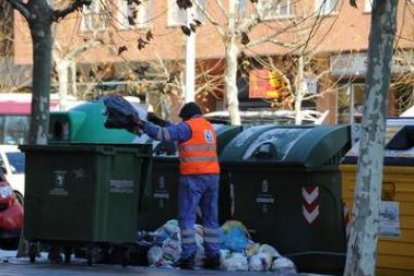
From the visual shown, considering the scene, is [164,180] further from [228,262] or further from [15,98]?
[15,98]

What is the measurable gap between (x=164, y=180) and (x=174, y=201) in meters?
0.28

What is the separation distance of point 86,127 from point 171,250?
873 cm

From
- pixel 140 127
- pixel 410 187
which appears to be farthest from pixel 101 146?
pixel 410 187

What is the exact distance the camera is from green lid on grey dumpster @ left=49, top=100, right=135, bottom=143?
17.3m

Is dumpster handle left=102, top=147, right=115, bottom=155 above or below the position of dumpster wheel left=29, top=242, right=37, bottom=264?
A: above

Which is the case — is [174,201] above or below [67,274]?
above

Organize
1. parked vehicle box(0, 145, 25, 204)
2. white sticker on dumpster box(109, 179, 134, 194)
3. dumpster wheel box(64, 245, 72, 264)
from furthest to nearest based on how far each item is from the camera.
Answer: parked vehicle box(0, 145, 25, 204) < dumpster wheel box(64, 245, 72, 264) < white sticker on dumpster box(109, 179, 134, 194)

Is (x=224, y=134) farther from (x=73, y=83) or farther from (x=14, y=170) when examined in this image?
(x=73, y=83)

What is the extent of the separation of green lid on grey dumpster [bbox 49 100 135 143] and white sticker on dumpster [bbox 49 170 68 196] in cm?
576

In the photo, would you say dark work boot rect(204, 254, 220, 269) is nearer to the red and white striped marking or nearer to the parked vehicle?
the red and white striped marking

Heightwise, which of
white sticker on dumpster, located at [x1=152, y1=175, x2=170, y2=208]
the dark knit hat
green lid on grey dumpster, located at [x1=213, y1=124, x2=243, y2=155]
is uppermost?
the dark knit hat

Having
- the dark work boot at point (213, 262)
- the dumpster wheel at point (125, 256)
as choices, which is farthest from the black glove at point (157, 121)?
the dark work boot at point (213, 262)

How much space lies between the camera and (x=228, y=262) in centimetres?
1066

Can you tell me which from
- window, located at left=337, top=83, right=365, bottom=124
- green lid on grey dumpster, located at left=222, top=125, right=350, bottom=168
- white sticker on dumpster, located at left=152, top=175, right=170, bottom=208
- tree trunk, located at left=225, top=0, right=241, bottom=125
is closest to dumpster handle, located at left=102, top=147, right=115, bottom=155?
white sticker on dumpster, located at left=152, top=175, right=170, bottom=208
